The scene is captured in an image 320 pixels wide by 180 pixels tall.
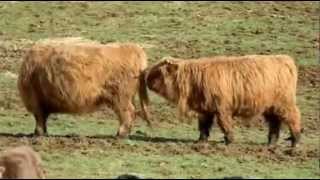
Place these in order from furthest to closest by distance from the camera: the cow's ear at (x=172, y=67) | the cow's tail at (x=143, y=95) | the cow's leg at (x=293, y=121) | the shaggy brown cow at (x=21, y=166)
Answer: the cow's tail at (x=143, y=95)
the cow's ear at (x=172, y=67)
the cow's leg at (x=293, y=121)
the shaggy brown cow at (x=21, y=166)

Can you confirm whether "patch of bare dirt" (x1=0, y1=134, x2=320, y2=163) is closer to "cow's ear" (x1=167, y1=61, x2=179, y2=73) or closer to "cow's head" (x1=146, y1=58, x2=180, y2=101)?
"cow's head" (x1=146, y1=58, x2=180, y2=101)

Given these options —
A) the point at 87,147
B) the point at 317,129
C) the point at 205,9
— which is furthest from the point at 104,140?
the point at 205,9

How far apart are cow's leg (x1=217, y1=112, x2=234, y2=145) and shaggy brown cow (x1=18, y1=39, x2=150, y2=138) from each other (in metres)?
1.30

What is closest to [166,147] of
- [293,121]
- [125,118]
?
[125,118]

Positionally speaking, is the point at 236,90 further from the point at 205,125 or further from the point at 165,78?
the point at 165,78

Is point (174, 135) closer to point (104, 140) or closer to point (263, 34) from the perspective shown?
point (104, 140)

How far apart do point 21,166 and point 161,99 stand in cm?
880

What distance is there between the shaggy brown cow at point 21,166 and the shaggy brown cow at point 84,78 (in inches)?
176

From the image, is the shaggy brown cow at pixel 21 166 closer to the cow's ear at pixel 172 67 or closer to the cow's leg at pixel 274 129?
the cow's ear at pixel 172 67

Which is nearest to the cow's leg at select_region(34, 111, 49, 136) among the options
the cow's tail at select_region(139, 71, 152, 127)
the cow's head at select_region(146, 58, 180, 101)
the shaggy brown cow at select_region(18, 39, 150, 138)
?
the shaggy brown cow at select_region(18, 39, 150, 138)

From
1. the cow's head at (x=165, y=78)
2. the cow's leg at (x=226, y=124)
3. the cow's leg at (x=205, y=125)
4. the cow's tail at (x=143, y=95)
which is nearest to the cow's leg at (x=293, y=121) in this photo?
the cow's leg at (x=226, y=124)

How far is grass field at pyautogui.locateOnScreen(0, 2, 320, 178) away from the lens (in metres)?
14.0

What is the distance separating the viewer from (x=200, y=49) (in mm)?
23953

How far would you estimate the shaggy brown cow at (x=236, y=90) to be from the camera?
16031 millimetres
